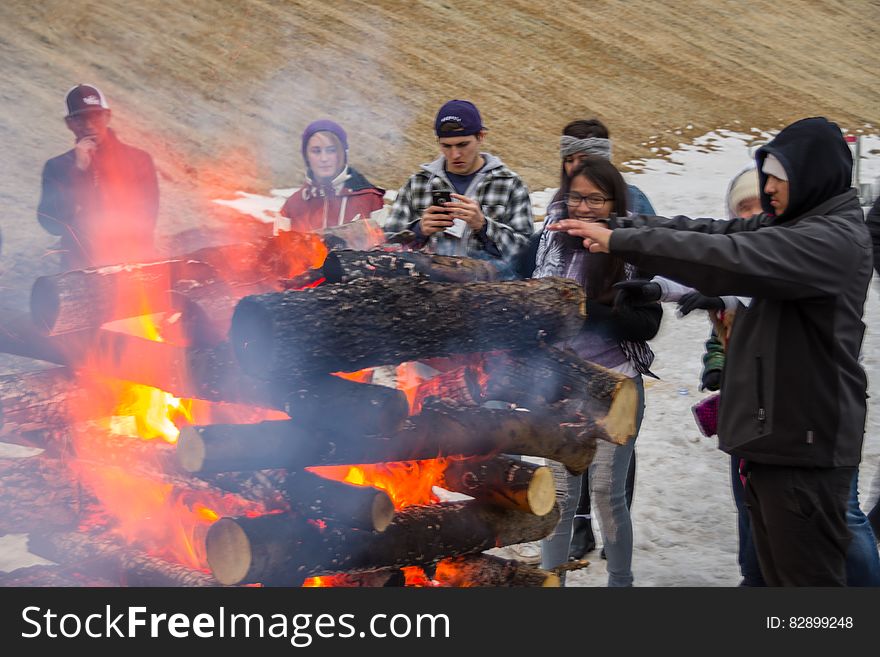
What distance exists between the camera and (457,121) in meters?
5.58

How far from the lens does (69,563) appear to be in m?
4.88

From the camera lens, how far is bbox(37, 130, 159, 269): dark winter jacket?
672 cm

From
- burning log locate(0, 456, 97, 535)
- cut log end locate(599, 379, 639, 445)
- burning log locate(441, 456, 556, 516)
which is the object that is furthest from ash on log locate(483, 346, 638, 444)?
burning log locate(0, 456, 97, 535)

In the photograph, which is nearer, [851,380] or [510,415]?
[851,380]

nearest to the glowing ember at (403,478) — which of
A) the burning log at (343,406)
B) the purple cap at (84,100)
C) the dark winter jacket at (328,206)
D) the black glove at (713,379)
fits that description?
the burning log at (343,406)

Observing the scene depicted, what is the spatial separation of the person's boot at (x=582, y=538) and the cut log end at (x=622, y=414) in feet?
5.34

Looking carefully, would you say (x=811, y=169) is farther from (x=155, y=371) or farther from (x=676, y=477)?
(x=676, y=477)

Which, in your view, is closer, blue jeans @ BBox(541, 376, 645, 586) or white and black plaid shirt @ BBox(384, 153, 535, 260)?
blue jeans @ BBox(541, 376, 645, 586)

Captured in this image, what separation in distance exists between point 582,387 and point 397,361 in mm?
868

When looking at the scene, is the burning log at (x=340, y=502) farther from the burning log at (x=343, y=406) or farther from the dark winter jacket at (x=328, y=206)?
the dark winter jacket at (x=328, y=206)

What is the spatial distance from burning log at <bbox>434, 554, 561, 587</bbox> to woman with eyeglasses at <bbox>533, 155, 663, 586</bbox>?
593 mm

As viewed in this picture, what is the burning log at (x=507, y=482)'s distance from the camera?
4641mm

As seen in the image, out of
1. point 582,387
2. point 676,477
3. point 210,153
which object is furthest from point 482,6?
point 582,387

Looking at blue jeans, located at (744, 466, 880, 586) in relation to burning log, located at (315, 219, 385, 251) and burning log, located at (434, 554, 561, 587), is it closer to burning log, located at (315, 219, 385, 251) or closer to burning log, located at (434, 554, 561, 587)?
burning log, located at (434, 554, 561, 587)
